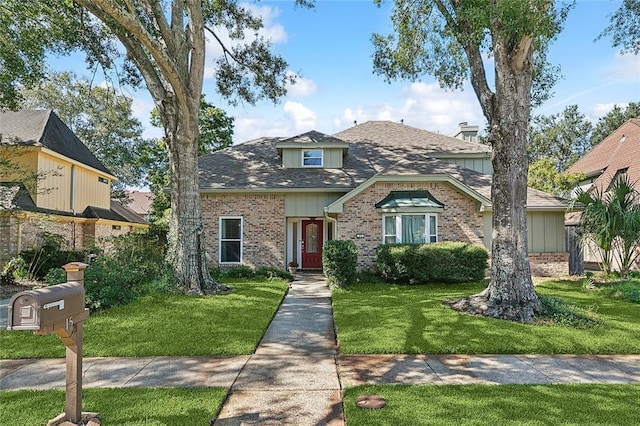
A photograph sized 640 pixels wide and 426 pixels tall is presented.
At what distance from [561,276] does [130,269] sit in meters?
15.4

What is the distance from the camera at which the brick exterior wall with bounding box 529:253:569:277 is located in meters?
14.6

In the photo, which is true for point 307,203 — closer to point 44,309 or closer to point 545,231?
point 545,231

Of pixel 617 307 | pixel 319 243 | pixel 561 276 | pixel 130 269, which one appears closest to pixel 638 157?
pixel 561 276

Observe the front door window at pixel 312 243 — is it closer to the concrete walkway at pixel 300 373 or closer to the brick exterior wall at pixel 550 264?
the brick exterior wall at pixel 550 264

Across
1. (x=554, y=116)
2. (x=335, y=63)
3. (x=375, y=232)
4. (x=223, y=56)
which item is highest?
(x=554, y=116)

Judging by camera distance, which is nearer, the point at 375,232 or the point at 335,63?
the point at 335,63

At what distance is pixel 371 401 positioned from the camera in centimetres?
412

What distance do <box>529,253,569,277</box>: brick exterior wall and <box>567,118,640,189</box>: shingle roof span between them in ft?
27.6

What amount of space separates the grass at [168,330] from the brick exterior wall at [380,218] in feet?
15.6

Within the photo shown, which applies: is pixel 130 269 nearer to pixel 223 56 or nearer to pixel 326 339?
pixel 326 339

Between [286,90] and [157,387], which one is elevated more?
[286,90]

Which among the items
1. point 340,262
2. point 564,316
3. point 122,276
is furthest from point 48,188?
point 564,316

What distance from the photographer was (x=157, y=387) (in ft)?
14.9

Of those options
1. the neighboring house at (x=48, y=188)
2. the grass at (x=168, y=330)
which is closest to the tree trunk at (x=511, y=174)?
the grass at (x=168, y=330)
